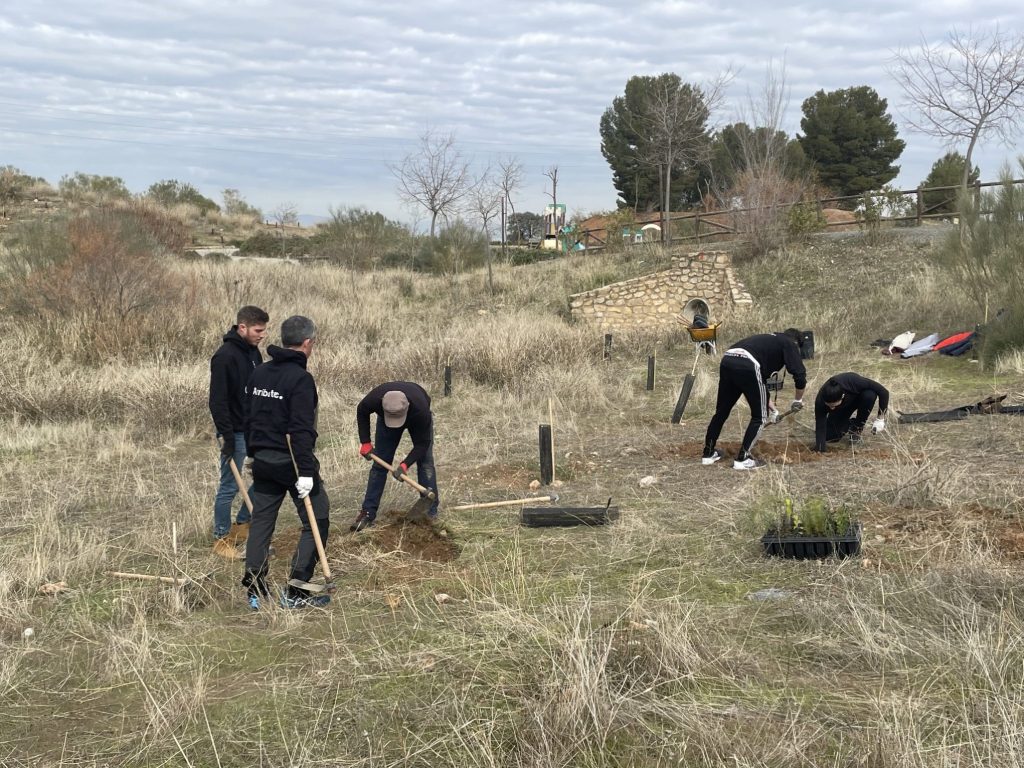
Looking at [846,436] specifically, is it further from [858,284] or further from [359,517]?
[858,284]

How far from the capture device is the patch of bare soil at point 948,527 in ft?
15.6

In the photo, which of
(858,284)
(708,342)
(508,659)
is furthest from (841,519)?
(858,284)

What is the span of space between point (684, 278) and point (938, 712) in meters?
17.6

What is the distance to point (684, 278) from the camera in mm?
20156

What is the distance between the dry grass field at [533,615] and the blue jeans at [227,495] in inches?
8.2

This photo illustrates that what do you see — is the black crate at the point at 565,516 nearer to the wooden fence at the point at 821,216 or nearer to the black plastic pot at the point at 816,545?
the black plastic pot at the point at 816,545

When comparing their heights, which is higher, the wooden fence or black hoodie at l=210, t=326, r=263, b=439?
the wooden fence

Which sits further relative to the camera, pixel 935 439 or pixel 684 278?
pixel 684 278

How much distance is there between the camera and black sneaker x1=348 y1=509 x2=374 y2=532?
19.2 feet

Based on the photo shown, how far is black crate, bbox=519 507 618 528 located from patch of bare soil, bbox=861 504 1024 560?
166 centimetres

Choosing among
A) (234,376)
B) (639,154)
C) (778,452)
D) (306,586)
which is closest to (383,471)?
(234,376)

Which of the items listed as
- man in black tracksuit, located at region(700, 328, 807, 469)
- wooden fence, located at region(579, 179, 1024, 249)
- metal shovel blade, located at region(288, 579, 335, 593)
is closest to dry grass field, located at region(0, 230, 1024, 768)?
metal shovel blade, located at region(288, 579, 335, 593)

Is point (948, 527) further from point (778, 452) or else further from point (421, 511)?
point (421, 511)

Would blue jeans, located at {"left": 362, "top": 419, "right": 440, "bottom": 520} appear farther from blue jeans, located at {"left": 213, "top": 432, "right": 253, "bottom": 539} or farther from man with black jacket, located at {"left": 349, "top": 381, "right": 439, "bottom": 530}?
blue jeans, located at {"left": 213, "top": 432, "right": 253, "bottom": 539}
